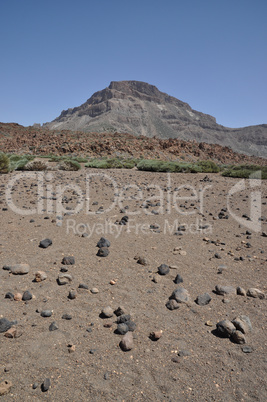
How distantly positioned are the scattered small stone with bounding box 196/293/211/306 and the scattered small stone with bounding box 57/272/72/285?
1.76m

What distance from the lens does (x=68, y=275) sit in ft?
11.4

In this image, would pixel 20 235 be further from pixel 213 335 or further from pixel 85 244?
pixel 213 335

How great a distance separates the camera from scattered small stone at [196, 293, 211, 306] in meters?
3.11

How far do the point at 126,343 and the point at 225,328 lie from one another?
3.54 feet

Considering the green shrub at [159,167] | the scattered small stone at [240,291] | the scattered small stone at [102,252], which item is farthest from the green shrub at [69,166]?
the scattered small stone at [240,291]

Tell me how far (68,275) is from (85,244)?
3.90ft

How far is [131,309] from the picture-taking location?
2.95m

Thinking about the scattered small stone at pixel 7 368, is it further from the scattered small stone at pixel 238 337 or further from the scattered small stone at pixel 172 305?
the scattered small stone at pixel 238 337

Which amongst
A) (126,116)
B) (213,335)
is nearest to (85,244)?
(213,335)

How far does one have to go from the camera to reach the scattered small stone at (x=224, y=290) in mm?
3336

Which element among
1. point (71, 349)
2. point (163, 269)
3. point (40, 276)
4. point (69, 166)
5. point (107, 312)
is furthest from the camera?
point (69, 166)

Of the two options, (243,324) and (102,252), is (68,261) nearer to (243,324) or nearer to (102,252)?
(102,252)

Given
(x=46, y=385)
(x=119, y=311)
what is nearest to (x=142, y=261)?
→ (x=119, y=311)

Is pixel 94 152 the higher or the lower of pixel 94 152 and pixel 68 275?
the higher
